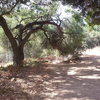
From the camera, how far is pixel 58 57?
20.9m

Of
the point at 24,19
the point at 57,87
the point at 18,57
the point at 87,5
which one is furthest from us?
the point at 24,19

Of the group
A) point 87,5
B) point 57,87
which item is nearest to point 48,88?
point 57,87

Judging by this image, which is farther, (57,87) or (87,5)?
(87,5)

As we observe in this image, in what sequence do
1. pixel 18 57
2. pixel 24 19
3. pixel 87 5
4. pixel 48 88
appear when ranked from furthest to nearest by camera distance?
pixel 24 19 < pixel 18 57 < pixel 87 5 < pixel 48 88

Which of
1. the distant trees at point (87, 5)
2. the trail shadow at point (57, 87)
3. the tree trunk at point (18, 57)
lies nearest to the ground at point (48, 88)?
the trail shadow at point (57, 87)

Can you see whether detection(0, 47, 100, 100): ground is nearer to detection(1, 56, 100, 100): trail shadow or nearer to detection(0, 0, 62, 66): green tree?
detection(1, 56, 100, 100): trail shadow

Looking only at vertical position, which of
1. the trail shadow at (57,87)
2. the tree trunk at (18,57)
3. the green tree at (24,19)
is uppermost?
the green tree at (24,19)

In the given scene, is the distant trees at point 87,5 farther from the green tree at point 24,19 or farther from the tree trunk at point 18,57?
the tree trunk at point 18,57

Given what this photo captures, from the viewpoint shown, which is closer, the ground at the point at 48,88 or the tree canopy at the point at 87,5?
the ground at the point at 48,88

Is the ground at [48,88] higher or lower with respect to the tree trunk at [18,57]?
lower

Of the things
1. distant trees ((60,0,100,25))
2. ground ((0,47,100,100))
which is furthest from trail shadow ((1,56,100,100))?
distant trees ((60,0,100,25))

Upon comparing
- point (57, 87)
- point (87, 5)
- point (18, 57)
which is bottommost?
point (57, 87)

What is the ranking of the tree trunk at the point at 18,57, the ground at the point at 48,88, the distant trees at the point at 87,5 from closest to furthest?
the ground at the point at 48,88 < the distant trees at the point at 87,5 < the tree trunk at the point at 18,57

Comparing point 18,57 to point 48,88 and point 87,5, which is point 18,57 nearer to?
point 87,5
